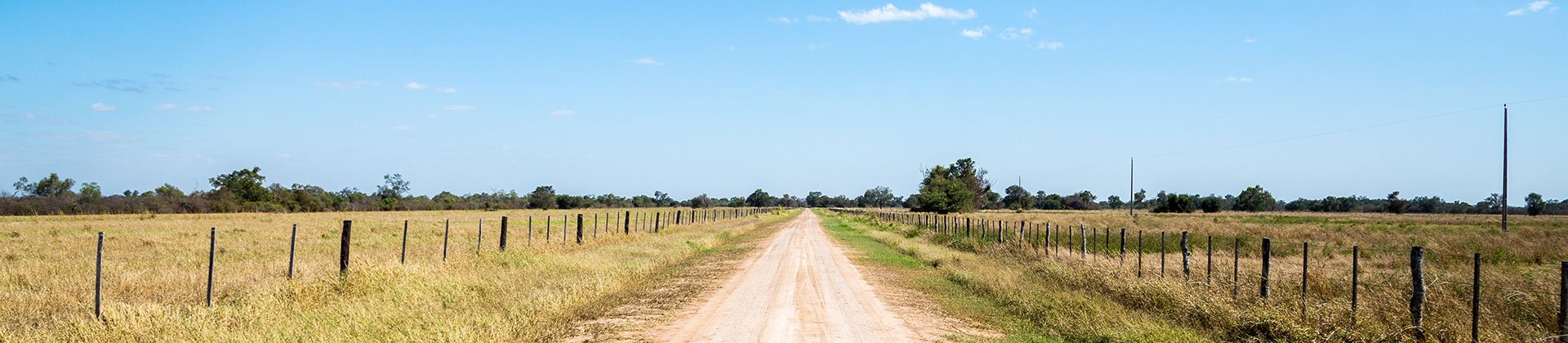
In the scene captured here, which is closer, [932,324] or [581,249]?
[932,324]

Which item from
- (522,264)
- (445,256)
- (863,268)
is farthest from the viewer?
(863,268)

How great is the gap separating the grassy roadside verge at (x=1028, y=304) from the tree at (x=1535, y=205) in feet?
329

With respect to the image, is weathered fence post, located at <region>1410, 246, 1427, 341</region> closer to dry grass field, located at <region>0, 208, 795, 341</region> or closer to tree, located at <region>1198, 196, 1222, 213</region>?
dry grass field, located at <region>0, 208, 795, 341</region>

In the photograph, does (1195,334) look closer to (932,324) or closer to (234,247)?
(932,324)

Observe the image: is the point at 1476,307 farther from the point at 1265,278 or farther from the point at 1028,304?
the point at 1028,304

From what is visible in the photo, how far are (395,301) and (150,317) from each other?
2.79 meters

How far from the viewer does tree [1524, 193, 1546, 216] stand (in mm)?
95750

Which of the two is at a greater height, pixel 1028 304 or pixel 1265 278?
pixel 1265 278

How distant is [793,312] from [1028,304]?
3393 millimetres

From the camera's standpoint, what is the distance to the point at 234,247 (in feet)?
81.8

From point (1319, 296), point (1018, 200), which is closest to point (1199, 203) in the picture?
point (1018, 200)

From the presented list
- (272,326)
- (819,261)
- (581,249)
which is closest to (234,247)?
(581,249)

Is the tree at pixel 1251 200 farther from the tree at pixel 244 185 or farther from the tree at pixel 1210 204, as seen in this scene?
the tree at pixel 244 185

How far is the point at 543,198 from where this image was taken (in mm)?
153125
